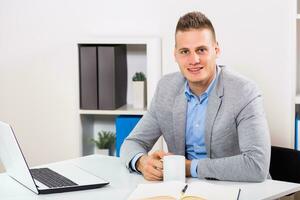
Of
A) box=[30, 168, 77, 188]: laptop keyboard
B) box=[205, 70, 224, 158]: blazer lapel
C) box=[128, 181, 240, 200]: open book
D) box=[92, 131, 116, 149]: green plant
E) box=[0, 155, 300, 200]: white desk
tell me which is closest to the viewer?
box=[128, 181, 240, 200]: open book

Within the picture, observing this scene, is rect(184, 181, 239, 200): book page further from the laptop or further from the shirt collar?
the shirt collar

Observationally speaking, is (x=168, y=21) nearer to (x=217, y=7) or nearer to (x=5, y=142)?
(x=217, y=7)

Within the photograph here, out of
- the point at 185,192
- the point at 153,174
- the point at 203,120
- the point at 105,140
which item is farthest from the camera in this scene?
the point at 105,140

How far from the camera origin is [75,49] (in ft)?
12.0

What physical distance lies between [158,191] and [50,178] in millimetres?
486

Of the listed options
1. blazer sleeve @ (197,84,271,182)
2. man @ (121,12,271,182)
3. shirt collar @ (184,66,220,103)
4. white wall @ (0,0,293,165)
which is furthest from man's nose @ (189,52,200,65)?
white wall @ (0,0,293,165)

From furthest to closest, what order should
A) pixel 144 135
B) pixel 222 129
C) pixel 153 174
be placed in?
pixel 144 135, pixel 222 129, pixel 153 174

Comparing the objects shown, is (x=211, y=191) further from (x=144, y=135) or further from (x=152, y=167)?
(x=144, y=135)

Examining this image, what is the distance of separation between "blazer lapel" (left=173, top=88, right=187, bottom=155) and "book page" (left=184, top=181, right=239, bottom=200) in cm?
52

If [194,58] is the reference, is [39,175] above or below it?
below

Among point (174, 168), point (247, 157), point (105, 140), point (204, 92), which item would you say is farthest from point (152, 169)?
point (105, 140)

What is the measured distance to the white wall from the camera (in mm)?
3498

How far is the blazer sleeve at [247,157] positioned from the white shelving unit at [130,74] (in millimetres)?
1226

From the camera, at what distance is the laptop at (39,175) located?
7.06 ft
